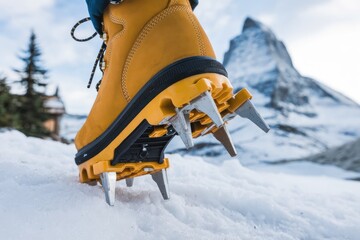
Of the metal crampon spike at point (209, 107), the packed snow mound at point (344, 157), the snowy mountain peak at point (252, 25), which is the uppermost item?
the metal crampon spike at point (209, 107)

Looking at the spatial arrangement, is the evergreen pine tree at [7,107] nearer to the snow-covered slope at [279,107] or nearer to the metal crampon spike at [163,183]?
the snow-covered slope at [279,107]

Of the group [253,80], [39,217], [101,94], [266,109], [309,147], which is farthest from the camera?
[253,80]

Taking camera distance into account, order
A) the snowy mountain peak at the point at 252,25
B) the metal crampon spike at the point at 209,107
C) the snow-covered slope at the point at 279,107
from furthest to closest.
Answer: the snowy mountain peak at the point at 252,25 < the snow-covered slope at the point at 279,107 < the metal crampon spike at the point at 209,107

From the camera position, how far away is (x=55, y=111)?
17594 mm

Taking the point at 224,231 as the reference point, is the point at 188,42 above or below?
above

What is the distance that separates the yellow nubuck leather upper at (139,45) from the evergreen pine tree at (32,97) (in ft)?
46.4

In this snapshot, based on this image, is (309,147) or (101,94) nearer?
(101,94)

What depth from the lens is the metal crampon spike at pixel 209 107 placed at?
2.48ft

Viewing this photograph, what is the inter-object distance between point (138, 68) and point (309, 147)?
749 inches

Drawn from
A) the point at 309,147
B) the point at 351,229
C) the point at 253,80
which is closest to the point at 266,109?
the point at 253,80

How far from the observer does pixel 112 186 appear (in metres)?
0.93

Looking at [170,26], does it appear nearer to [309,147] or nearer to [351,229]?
[351,229]

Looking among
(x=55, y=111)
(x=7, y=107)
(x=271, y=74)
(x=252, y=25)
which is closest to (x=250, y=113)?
(x=7, y=107)

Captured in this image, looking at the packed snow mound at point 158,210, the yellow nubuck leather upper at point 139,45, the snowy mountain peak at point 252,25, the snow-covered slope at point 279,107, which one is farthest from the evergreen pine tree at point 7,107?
the snowy mountain peak at point 252,25
